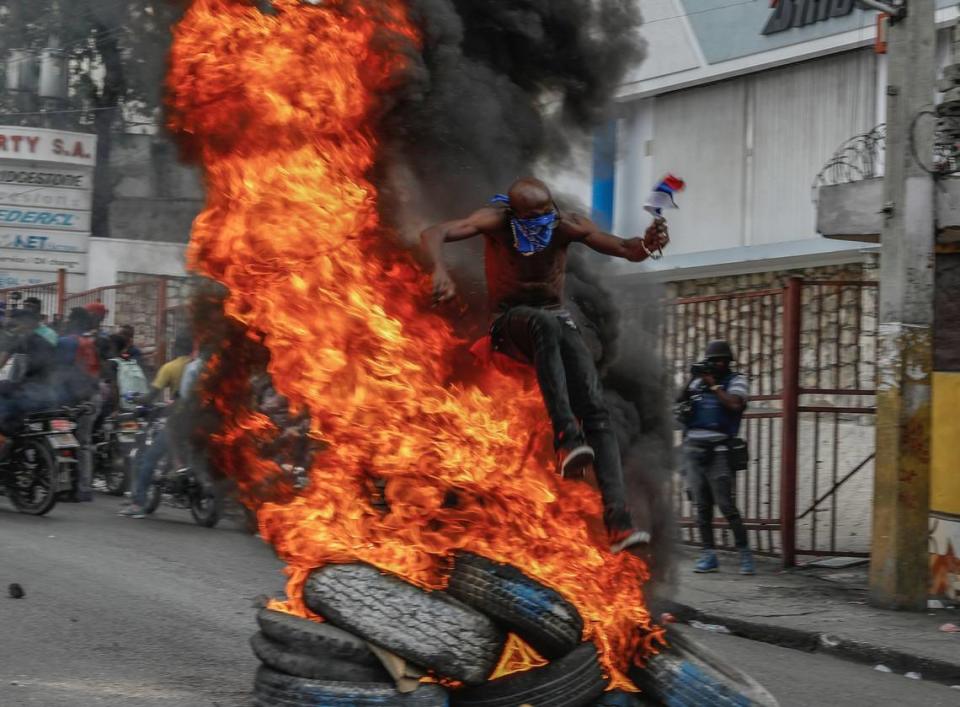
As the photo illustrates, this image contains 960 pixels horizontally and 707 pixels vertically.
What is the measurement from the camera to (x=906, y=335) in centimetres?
989

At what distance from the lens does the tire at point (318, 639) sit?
547 cm

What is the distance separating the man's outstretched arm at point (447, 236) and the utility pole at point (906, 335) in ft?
16.0

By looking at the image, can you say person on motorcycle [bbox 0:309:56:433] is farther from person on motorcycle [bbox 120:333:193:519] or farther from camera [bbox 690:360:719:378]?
camera [bbox 690:360:719:378]

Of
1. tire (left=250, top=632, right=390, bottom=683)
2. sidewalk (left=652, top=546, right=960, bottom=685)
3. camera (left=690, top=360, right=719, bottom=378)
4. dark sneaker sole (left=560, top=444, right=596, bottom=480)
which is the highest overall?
camera (left=690, top=360, right=719, bottom=378)

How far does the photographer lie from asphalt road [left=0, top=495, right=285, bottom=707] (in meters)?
3.77

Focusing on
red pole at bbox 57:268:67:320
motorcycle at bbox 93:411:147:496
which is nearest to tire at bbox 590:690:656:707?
motorcycle at bbox 93:411:147:496

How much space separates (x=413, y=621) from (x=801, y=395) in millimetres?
7512

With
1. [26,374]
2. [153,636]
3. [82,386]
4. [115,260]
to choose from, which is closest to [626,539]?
[153,636]

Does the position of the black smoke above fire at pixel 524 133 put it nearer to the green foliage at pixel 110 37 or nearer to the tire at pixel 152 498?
the green foliage at pixel 110 37

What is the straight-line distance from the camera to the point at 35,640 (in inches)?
284

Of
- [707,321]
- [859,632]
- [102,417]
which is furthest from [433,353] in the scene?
[102,417]

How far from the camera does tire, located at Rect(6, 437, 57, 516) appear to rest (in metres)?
13.0

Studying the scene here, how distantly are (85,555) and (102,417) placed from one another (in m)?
5.75

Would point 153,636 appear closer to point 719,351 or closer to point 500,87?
point 500,87
